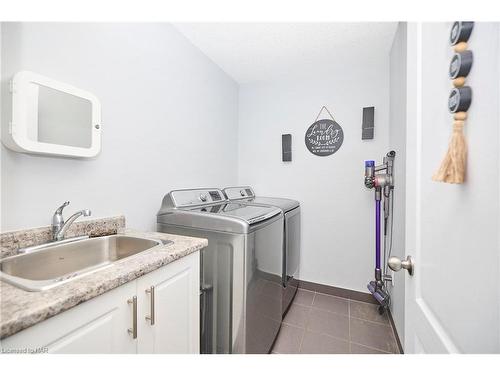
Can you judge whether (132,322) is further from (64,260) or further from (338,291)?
(338,291)

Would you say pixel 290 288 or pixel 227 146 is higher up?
pixel 227 146

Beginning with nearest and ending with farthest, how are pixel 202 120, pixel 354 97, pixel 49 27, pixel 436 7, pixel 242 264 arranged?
Answer: pixel 436 7 < pixel 49 27 < pixel 242 264 < pixel 202 120 < pixel 354 97

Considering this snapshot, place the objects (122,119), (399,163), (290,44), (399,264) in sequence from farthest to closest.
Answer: (290,44), (399,163), (122,119), (399,264)

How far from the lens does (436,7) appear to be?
2.02 ft

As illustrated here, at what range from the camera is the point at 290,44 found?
204cm

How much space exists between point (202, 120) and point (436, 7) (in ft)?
6.33

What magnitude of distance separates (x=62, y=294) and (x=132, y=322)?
0.31m

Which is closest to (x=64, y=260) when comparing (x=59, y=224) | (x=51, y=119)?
(x=59, y=224)

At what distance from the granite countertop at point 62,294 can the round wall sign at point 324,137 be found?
2114mm

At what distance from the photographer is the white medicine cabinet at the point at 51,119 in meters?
0.94

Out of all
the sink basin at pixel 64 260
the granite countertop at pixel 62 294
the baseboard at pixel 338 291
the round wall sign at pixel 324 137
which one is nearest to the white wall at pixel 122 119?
the sink basin at pixel 64 260

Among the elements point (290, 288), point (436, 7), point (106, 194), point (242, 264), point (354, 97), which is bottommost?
point (290, 288)
